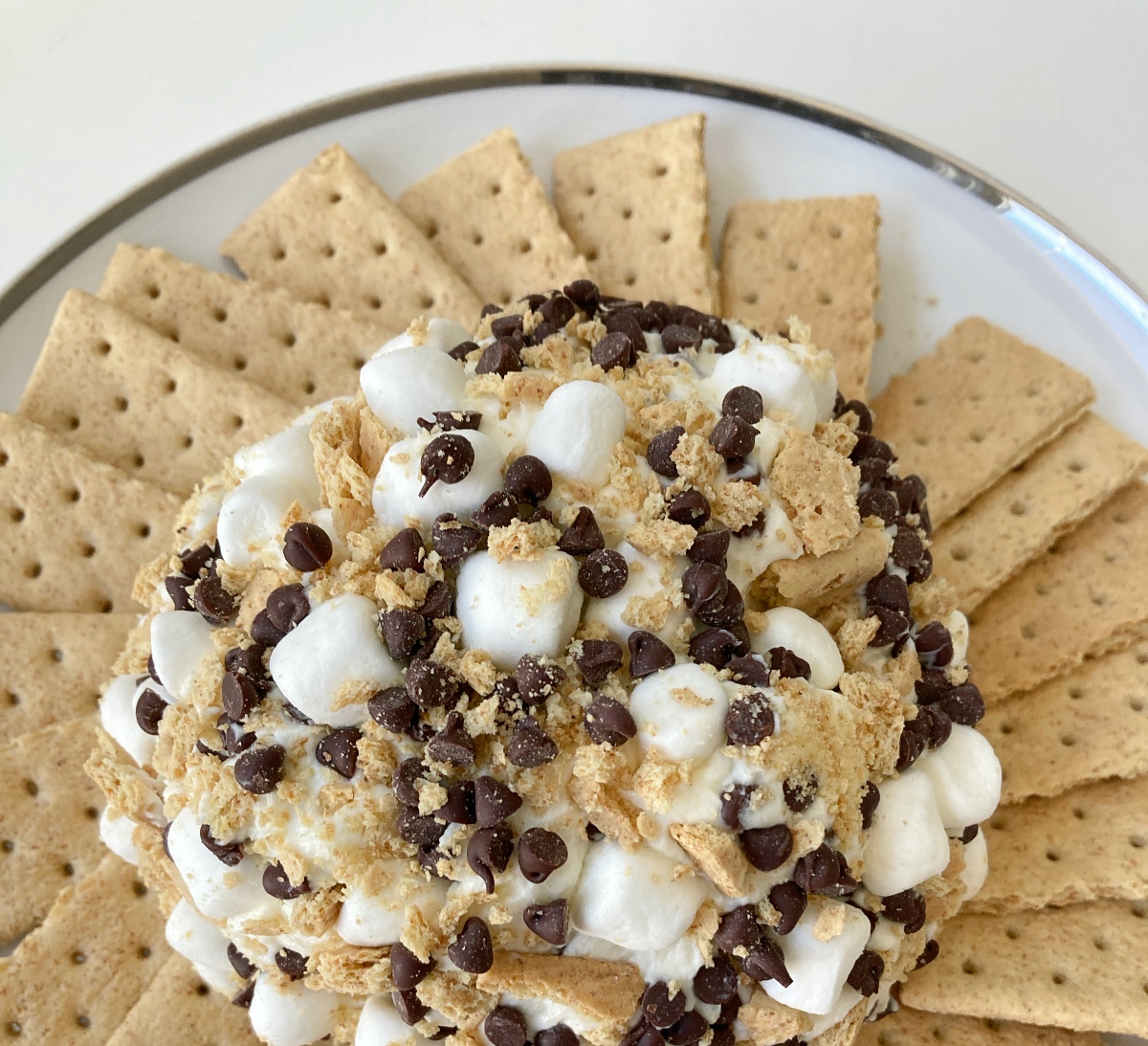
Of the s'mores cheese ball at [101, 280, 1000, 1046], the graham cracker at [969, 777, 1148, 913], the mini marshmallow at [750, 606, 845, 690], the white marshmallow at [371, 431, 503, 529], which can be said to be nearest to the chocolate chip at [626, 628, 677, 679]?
the s'mores cheese ball at [101, 280, 1000, 1046]

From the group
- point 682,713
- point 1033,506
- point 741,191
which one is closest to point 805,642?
point 682,713

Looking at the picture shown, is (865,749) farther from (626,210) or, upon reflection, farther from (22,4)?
(22,4)

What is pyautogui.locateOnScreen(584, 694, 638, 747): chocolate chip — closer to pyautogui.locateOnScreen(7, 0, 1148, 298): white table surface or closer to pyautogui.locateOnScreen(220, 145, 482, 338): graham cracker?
pyautogui.locateOnScreen(220, 145, 482, 338): graham cracker

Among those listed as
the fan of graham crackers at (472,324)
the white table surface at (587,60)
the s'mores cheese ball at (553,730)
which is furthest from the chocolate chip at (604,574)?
the white table surface at (587,60)

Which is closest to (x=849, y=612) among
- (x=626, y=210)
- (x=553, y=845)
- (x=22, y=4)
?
(x=553, y=845)

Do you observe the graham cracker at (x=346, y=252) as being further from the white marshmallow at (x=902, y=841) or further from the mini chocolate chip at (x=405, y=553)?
the white marshmallow at (x=902, y=841)
